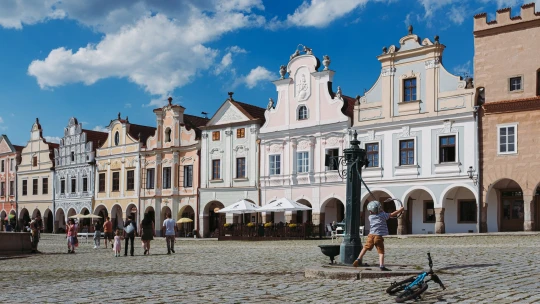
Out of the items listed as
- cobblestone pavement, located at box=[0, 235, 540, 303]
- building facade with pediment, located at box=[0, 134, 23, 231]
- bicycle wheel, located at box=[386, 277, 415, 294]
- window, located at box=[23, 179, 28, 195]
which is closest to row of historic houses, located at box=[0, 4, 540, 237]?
window, located at box=[23, 179, 28, 195]

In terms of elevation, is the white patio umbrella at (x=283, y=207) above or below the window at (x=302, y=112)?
below

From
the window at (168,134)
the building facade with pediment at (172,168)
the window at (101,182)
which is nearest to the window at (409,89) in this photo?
the building facade with pediment at (172,168)

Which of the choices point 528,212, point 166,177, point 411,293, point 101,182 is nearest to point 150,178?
point 166,177

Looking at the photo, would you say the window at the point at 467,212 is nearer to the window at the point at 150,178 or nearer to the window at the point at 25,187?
the window at the point at 150,178

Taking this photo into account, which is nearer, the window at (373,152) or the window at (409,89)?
the window at (409,89)

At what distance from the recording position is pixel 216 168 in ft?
152

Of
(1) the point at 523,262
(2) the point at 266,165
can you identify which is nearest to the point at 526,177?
(2) the point at 266,165

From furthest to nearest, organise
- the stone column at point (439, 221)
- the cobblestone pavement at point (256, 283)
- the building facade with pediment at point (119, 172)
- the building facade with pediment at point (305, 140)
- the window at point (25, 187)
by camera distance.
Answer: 1. the window at point (25, 187)
2. the building facade with pediment at point (119, 172)
3. the building facade with pediment at point (305, 140)
4. the stone column at point (439, 221)
5. the cobblestone pavement at point (256, 283)

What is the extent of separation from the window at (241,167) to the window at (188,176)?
4.53m

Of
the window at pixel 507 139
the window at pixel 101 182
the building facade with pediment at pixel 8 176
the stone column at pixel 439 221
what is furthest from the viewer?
the building facade with pediment at pixel 8 176

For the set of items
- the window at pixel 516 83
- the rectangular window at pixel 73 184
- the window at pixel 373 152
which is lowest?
the rectangular window at pixel 73 184

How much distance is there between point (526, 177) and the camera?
32.2 meters

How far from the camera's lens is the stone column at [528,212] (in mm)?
31812

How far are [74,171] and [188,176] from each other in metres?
13.5
